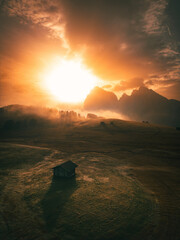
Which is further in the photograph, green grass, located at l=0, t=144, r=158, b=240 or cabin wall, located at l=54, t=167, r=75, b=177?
cabin wall, located at l=54, t=167, r=75, b=177

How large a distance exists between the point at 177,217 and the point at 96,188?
52.6 feet

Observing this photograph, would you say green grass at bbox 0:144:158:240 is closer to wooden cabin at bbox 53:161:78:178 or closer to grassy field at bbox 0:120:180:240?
grassy field at bbox 0:120:180:240

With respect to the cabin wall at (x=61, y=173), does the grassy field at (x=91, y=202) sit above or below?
below

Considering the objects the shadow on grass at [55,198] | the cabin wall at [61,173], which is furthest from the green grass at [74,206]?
the cabin wall at [61,173]

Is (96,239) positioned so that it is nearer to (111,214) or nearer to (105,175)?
(111,214)

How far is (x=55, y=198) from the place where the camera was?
2639 centimetres

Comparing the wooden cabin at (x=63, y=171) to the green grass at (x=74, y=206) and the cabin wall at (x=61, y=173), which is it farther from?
the green grass at (x=74, y=206)

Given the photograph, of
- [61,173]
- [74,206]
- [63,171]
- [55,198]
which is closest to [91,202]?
[74,206]

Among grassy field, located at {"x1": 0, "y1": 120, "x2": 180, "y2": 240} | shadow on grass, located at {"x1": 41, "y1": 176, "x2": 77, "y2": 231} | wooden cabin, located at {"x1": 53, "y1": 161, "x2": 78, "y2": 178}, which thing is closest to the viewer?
grassy field, located at {"x1": 0, "y1": 120, "x2": 180, "y2": 240}

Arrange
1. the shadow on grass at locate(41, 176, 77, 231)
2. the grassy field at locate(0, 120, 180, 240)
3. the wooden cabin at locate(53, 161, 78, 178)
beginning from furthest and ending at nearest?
1. the wooden cabin at locate(53, 161, 78, 178)
2. the shadow on grass at locate(41, 176, 77, 231)
3. the grassy field at locate(0, 120, 180, 240)

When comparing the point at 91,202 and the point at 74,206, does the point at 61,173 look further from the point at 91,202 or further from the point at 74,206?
the point at 91,202

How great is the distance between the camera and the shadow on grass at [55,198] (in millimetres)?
20867

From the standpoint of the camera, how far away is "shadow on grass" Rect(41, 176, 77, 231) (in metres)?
20.9

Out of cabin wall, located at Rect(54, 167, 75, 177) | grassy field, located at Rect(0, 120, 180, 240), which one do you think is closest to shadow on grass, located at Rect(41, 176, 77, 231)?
grassy field, located at Rect(0, 120, 180, 240)
